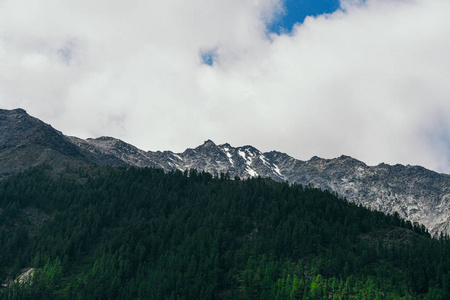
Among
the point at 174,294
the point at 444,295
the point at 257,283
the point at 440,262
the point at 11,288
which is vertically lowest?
the point at 11,288

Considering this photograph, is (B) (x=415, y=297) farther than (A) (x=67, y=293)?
No

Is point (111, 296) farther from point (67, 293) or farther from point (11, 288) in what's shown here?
point (11, 288)

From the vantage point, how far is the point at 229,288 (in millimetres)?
199375

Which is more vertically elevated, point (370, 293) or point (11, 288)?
point (370, 293)

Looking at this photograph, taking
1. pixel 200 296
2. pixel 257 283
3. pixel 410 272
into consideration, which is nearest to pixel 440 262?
pixel 410 272

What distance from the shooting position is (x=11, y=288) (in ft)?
649

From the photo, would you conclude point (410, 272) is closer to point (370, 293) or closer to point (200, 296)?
point (370, 293)

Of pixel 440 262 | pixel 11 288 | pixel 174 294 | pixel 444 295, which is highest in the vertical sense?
pixel 440 262

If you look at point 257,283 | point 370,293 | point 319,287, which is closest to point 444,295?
point 370,293

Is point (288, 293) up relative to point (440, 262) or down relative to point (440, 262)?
down

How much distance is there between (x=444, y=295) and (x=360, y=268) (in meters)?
37.2

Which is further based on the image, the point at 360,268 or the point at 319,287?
the point at 360,268

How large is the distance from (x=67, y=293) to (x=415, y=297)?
528 ft

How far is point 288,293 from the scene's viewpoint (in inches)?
7165
